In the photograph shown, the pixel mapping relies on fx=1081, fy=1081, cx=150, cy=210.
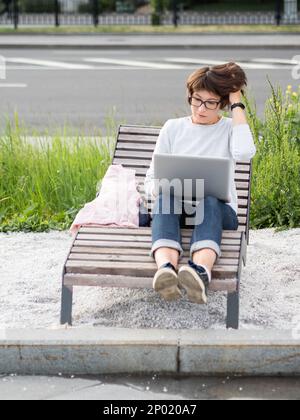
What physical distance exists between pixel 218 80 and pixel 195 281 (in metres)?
1.14

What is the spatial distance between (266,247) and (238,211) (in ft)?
1.23

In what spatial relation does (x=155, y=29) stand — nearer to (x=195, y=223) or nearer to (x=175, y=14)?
(x=175, y=14)

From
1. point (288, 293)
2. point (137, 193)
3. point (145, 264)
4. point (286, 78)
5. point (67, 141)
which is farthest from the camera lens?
point (286, 78)

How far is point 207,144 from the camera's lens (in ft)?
17.7

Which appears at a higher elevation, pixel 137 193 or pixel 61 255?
pixel 137 193

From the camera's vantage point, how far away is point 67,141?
7785 mm

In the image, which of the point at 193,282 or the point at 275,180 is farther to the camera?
the point at 275,180

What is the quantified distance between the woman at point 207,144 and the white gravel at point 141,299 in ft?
0.97

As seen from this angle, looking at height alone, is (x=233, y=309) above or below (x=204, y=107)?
below

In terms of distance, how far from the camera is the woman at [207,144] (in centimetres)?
498

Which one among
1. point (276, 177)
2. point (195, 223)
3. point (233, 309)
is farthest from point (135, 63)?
point (233, 309)

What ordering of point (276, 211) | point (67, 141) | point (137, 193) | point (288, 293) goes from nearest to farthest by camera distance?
point (288, 293) → point (137, 193) → point (276, 211) → point (67, 141)

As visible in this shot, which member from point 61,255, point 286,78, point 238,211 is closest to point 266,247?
point 238,211

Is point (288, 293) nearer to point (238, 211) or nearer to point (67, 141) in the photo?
point (238, 211)
